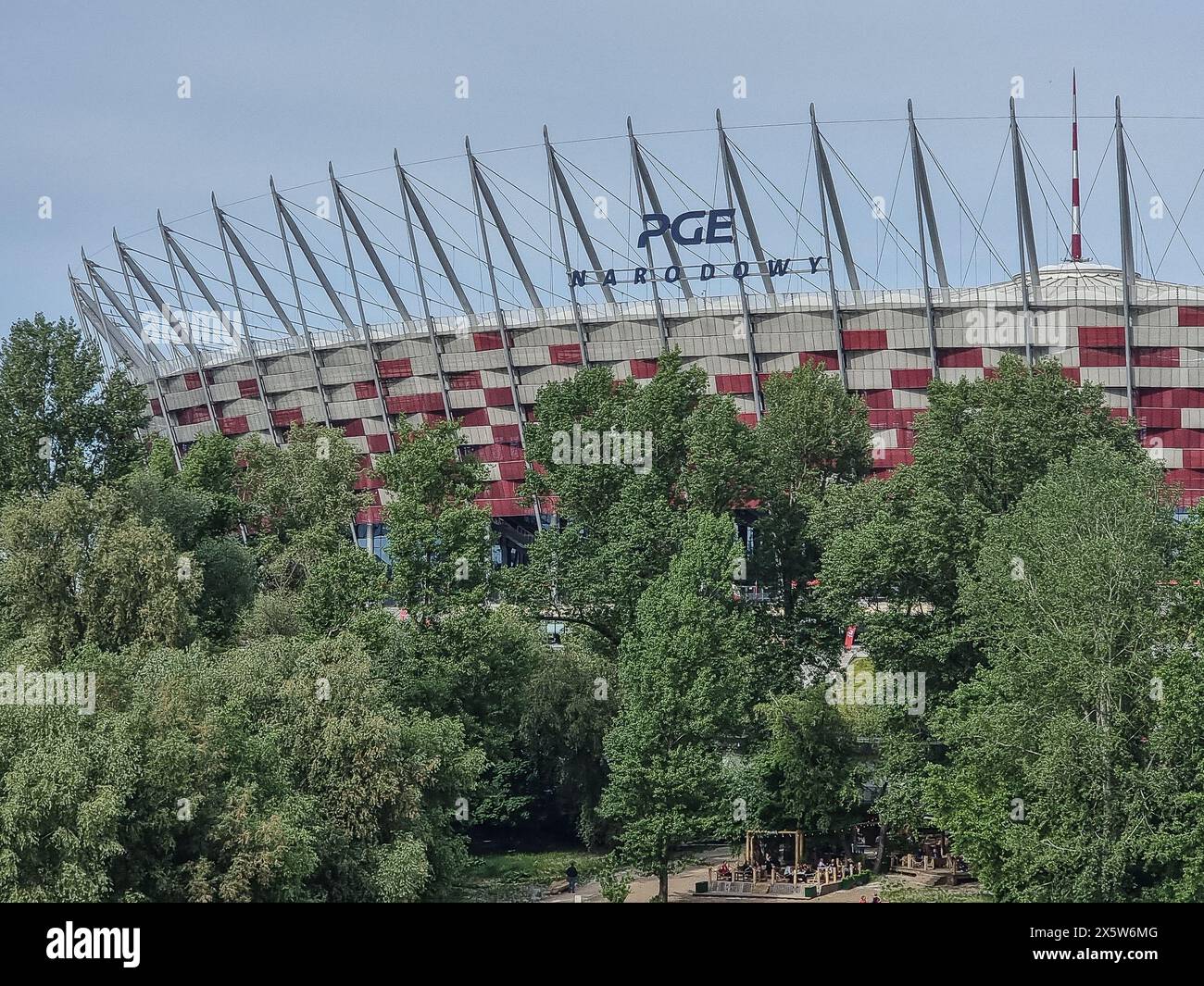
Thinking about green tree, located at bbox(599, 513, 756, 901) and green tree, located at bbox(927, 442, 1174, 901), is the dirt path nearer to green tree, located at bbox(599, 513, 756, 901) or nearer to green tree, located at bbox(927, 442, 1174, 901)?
green tree, located at bbox(599, 513, 756, 901)

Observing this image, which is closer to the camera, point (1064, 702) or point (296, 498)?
point (1064, 702)

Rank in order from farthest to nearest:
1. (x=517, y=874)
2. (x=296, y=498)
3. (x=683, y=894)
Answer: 1. (x=296, y=498)
2. (x=517, y=874)
3. (x=683, y=894)

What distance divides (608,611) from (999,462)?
520 inches

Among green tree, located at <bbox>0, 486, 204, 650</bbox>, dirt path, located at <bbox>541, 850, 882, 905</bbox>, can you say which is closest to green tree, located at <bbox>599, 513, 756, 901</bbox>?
dirt path, located at <bbox>541, 850, 882, 905</bbox>

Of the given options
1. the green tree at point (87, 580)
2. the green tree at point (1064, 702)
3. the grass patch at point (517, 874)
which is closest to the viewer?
the green tree at point (1064, 702)

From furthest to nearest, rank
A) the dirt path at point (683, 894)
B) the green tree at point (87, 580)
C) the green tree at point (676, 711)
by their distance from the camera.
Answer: the green tree at point (87, 580), the dirt path at point (683, 894), the green tree at point (676, 711)

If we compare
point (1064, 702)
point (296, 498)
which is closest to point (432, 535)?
point (296, 498)

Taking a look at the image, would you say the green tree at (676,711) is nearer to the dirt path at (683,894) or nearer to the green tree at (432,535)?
the dirt path at (683,894)

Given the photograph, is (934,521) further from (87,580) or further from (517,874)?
(87,580)

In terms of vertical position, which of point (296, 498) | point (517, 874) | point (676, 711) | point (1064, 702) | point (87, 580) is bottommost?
point (517, 874)

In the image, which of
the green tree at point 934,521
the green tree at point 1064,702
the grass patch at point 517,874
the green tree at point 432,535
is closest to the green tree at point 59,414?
the green tree at point 432,535

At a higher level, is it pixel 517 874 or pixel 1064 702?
pixel 1064 702

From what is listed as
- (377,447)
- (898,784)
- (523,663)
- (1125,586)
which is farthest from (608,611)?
(377,447)

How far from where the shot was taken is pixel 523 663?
4653 centimetres
